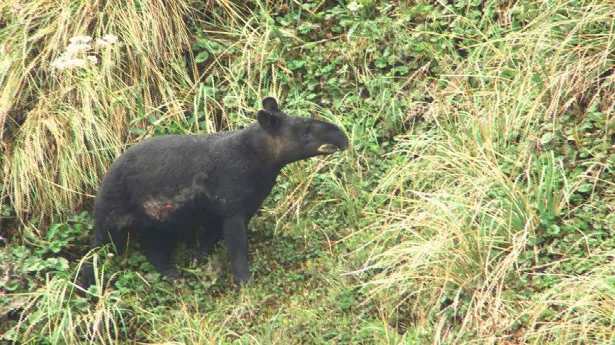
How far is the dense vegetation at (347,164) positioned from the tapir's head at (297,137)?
497 millimetres

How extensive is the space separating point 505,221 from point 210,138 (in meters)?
2.31

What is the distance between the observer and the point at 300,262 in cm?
750

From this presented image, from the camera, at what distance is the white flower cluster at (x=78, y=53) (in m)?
7.66

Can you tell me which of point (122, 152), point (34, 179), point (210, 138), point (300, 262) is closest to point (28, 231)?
point (34, 179)

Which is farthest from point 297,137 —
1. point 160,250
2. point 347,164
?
point 160,250

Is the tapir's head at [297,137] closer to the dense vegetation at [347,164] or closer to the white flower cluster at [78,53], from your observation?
the dense vegetation at [347,164]

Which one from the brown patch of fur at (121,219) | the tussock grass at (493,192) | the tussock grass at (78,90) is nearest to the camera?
the tussock grass at (493,192)

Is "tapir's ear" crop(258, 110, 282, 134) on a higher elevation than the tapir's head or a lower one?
higher

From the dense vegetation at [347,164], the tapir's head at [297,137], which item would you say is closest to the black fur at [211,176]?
the tapir's head at [297,137]

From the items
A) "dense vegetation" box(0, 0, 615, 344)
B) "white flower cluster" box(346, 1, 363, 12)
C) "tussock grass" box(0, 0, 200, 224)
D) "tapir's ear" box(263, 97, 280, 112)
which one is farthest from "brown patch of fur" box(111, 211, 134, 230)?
"white flower cluster" box(346, 1, 363, 12)

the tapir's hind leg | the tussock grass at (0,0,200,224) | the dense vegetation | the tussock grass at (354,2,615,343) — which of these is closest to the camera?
the tussock grass at (354,2,615,343)

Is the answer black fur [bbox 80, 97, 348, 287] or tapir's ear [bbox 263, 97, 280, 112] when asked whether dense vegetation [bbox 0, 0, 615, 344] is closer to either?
black fur [bbox 80, 97, 348, 287]

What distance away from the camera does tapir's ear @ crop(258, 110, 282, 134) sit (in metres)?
7.25

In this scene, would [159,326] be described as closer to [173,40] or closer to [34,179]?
[34,179]
